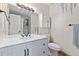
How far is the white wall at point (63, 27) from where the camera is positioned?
1.14 meters

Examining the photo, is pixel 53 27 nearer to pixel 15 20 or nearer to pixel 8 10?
pixel 15 20

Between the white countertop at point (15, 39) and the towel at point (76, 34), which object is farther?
the towel at point (76, 34)

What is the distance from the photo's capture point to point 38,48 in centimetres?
125

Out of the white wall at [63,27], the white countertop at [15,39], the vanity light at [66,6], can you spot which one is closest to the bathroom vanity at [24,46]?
the white countertop at [15,39]

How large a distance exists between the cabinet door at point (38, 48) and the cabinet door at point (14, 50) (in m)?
0.09

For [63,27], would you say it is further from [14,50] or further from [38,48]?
[14,50]

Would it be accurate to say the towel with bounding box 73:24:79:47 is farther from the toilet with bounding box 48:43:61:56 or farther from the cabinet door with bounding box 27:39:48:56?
the cabinet door with bounding box 27:39:48:56

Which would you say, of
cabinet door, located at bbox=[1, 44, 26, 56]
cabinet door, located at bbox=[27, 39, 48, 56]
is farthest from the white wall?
cabinet door, located at bbox=[1, 44, 26, 56]

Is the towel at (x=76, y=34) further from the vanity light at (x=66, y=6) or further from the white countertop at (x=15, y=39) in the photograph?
the white countertop at (x=15, y=39)

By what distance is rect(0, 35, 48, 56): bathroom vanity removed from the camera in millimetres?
Answer: 992

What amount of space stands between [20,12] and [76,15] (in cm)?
70

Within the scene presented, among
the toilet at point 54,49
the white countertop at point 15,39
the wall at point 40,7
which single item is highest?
the wall at point 40,7

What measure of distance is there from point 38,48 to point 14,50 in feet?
1.08

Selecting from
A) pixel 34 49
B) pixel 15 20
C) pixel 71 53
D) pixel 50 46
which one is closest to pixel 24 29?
pixel 15 20
